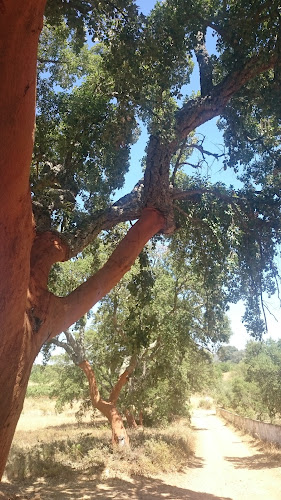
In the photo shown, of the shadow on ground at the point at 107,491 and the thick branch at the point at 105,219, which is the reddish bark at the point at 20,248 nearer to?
the thick branch at the point at 105,219

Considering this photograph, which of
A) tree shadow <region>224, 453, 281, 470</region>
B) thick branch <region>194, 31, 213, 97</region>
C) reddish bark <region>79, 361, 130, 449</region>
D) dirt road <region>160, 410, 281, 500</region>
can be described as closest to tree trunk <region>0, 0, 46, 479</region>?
thick branch <region>194, 31, 213, 97</region>

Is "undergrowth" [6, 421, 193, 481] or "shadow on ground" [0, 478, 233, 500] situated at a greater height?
"undergrowth" [6, 421, 193, 481]

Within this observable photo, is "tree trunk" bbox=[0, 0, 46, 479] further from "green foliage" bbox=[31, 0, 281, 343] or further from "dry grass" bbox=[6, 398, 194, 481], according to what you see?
"dry grass" bbox=[6, 398, 194, 481]

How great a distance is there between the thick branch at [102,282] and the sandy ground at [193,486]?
181 inches

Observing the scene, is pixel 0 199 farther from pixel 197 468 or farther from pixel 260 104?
pixel 197 468

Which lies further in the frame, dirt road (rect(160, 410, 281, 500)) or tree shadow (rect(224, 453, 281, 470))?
tree shadow (rect(224, 453, 281, 470))

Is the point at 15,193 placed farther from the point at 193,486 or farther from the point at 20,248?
the point at 193,486

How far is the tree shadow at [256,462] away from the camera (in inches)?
538

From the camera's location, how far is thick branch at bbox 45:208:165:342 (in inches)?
197

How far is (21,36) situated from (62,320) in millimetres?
3309

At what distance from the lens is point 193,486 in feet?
35.0

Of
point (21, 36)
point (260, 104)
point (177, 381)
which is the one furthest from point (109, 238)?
point (177, 381)

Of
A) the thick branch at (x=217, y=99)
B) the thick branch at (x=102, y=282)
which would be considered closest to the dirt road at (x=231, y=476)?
the thick branch at (x=102, y=282)

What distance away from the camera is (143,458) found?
12570 mm
